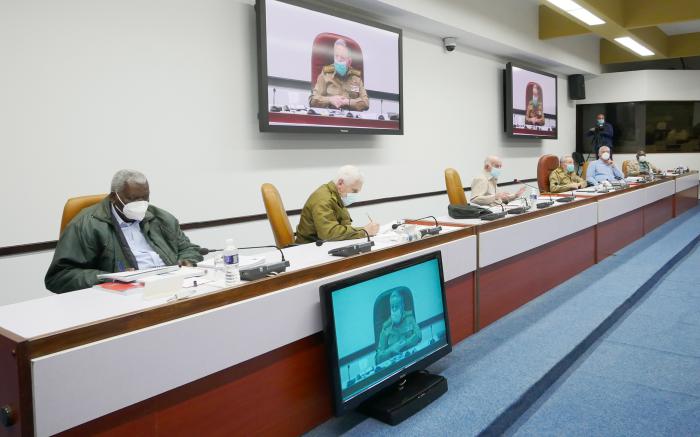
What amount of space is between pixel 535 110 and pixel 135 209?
6916 mm

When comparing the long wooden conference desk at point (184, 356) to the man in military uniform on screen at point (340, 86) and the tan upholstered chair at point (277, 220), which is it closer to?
the tan upholstered chair at point (277, 220)

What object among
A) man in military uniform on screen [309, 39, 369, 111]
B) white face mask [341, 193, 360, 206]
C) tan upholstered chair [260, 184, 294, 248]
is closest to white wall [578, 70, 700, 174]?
man in military uniform on screen [309, 39, 369, 111]

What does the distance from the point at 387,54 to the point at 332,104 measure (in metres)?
0.90

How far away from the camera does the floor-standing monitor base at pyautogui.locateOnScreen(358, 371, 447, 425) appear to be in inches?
74.9

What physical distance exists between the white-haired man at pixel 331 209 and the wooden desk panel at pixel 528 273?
0.76 meters

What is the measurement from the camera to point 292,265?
2057 millimetres

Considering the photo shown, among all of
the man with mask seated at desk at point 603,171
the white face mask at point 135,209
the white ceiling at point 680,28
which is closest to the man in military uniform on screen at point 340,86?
the white face mask at point 135,209

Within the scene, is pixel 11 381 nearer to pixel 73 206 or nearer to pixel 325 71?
pixel 73 206

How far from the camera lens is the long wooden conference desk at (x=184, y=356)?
1.24m

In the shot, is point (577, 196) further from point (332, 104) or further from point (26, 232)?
point (26, 232)

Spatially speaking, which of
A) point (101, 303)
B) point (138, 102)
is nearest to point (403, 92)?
point (138, 102)

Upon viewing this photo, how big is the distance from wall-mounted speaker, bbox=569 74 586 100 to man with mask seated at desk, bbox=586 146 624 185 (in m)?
2.89

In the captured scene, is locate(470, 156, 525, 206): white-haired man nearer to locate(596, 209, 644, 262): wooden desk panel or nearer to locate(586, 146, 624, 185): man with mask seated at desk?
locate(596, 209, 644, 262): wooden desk panel

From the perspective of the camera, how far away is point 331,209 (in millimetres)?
3029
